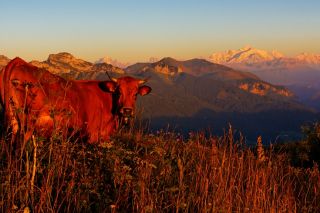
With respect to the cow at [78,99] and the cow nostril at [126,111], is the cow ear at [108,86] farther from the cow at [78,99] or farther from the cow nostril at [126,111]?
the cow nostril at [126,111]

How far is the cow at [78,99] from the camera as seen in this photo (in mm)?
8875

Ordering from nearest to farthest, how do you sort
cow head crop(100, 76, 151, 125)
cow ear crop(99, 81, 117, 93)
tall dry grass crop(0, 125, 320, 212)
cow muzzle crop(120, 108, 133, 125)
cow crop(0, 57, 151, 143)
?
1. tall dry grass crop(0, 125, 320, 212)
2. cow crop(0, 57, 151, 143)
3. cow muzzle crop(120, 108, 133, 125)
4. cow head crop(100, 76, 151, 125)
5. cow ear crop(99, 81, 117, 93)

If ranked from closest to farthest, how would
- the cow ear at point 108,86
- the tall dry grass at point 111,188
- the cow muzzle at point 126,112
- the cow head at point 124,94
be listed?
the tall dry grass at point 111,188, the cow muzzle at point 126,112, the cow head at point 124,94, the cow ear at point 108,86

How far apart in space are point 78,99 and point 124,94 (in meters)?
1.61

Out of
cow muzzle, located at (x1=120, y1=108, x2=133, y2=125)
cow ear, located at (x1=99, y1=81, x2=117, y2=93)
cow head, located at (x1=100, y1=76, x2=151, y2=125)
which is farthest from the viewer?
cow ear, located at (x1=99, y1=81, x2=117, y2=93)

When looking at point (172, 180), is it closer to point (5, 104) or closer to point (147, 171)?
point (147, 171)

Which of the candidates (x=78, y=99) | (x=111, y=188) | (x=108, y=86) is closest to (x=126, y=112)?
(x=108, y=86)

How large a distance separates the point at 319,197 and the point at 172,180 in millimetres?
3390

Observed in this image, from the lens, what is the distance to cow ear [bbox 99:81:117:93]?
1203 centimetres

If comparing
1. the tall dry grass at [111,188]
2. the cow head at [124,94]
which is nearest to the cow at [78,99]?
the cow head at [124,94]

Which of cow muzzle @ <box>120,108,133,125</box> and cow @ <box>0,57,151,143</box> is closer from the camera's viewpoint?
cow @ <box>0,57,151,143</box>

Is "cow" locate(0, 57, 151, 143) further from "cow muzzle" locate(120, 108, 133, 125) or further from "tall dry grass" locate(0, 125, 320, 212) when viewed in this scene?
"tall dry grass" locate(0, 125, 320, 212)

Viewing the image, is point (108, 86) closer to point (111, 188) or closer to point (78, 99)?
point (78, 99)

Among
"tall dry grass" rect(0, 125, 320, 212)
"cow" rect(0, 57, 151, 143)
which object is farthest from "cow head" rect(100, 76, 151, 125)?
"tall dry grass" rect(0, 125, 320, 212)
